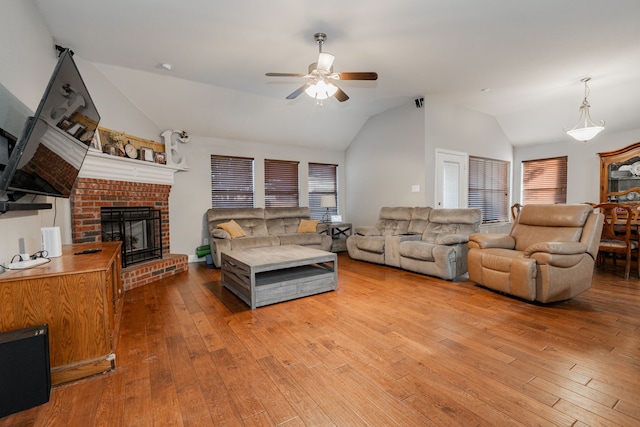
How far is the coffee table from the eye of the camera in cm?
296

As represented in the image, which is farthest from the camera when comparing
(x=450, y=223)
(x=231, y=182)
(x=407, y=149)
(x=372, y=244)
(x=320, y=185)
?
(x=320, y=185)

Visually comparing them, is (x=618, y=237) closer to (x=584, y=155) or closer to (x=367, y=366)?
(x=584, y=155)

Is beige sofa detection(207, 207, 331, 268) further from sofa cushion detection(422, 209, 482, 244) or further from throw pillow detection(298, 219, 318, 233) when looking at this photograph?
sofa cushion detection(422, 209, 482, 244)

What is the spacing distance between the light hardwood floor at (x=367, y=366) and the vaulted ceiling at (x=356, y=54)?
2.77m

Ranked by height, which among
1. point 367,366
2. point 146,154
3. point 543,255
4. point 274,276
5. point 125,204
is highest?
point 146,154

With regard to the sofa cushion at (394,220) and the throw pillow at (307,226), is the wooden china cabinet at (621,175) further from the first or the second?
the throw pillow at (307,226)

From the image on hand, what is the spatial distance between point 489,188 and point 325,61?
5.08 m

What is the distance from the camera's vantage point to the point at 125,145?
157 inches

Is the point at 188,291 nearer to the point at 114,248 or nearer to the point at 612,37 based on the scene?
the point at 114,248

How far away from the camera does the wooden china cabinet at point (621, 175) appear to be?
5008mm

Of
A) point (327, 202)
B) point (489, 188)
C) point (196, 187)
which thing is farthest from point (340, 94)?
point (489, 188)

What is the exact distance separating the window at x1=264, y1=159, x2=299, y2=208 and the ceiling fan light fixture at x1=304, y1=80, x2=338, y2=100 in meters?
3.08

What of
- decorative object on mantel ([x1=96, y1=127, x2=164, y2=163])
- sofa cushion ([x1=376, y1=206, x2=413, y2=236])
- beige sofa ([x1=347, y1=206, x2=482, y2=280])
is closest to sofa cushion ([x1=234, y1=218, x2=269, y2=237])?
beige sofa ([x1=347, y1=206, x2=482, y2=280])

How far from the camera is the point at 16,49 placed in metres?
2.17
